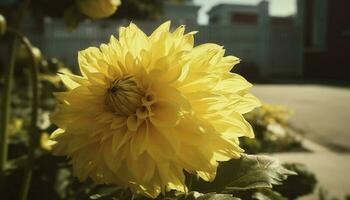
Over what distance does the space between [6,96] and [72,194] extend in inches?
17.8

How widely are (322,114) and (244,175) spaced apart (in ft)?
23.3

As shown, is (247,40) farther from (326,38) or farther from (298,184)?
(298,184)

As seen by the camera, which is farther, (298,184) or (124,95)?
(298,184)

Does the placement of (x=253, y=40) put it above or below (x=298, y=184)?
below

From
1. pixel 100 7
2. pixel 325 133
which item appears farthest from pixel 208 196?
pixel 325 133

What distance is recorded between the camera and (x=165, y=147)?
31.3 inches

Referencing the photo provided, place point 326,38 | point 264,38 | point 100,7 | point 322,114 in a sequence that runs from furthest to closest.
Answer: point 264,38, point 326,38, point 322,114, point 100,7

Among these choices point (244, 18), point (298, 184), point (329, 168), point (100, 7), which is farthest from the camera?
point (244, 18)

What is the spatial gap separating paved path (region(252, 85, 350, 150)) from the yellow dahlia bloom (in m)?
4.22

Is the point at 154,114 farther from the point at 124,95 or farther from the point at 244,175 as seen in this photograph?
the point at 244,175

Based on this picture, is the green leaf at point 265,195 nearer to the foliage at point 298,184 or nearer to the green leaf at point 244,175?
the green leaf at point 244,175

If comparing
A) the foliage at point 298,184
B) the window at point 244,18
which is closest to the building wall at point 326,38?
the window at point 244,18

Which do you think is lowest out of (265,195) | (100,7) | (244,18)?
(244,18)

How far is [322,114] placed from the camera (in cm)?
783
